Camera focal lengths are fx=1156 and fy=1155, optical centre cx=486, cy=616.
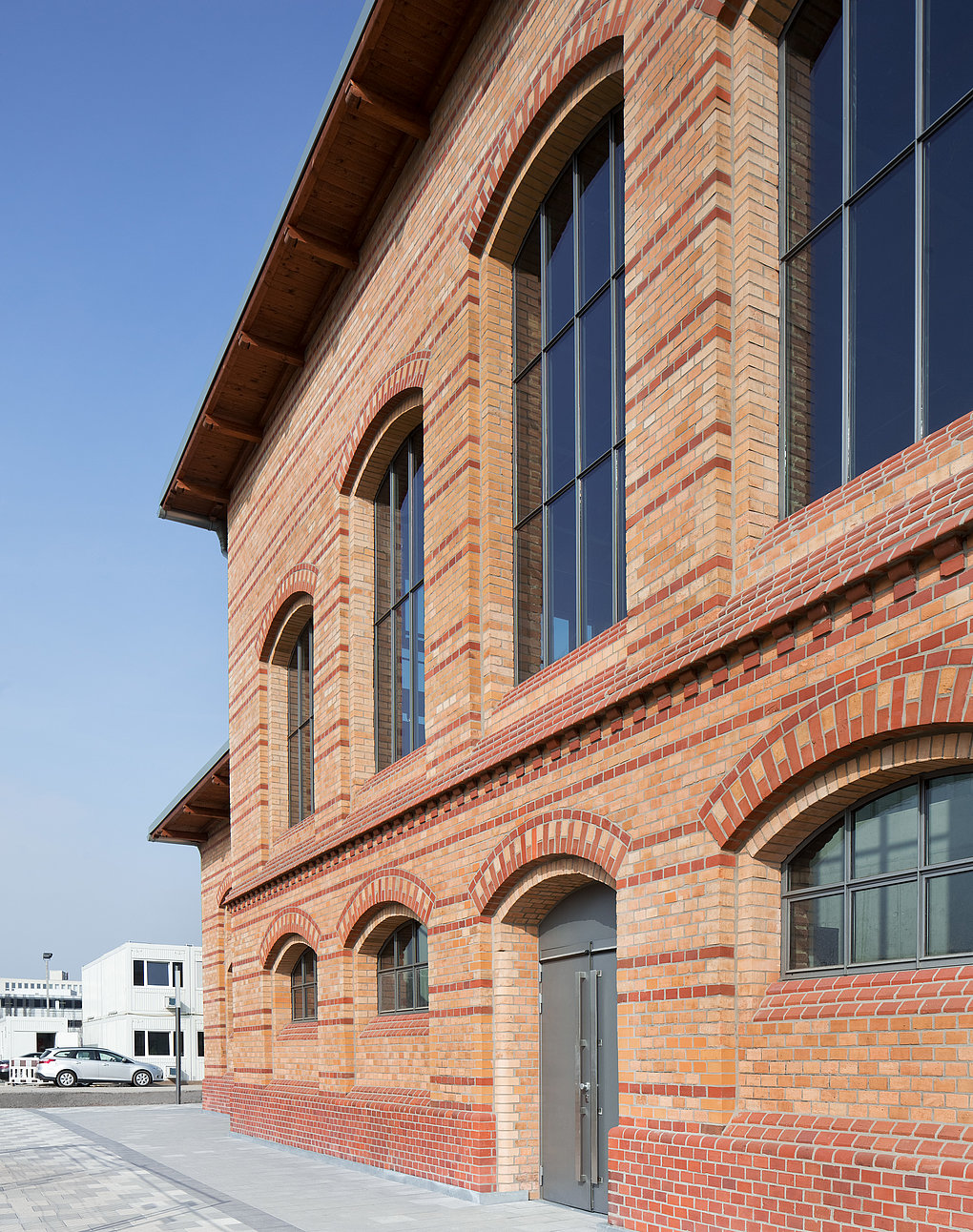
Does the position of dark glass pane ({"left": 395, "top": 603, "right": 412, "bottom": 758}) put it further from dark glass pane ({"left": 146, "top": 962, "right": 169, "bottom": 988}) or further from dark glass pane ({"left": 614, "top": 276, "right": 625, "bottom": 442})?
dark glass pane ({"left": 146, "top": 962, "right": 169, "bottom": 988})

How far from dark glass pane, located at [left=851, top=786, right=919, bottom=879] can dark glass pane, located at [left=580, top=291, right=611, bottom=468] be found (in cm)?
419

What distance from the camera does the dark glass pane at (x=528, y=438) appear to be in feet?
36.4

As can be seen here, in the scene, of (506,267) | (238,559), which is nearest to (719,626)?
(506,267)

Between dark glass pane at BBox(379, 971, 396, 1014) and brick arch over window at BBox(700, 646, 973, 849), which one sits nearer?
brick arch over window at BBox(700, 646, 973, 849)

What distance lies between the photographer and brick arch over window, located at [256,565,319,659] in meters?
16.2

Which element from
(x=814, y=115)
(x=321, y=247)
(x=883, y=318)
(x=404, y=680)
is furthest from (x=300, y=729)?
(x=883, y=318)

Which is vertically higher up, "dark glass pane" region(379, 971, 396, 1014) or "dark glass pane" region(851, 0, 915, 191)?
"dark glass pane" region(851, 0, 915, 191)

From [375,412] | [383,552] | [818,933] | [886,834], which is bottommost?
[818,933]

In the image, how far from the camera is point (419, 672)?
13672 millimetres

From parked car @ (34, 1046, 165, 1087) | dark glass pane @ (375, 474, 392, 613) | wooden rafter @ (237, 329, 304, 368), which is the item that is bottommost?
parked car @ (34, 1046, 165, 1087)

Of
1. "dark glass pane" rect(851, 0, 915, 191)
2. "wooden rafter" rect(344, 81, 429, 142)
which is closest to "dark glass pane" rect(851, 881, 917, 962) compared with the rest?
"dark glass pane" rect(851, 0, 915, 191)

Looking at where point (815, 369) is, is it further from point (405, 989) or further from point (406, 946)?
point (405, 989)

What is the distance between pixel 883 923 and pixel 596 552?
4.27 metres

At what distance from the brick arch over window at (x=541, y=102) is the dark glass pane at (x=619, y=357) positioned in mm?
1770
